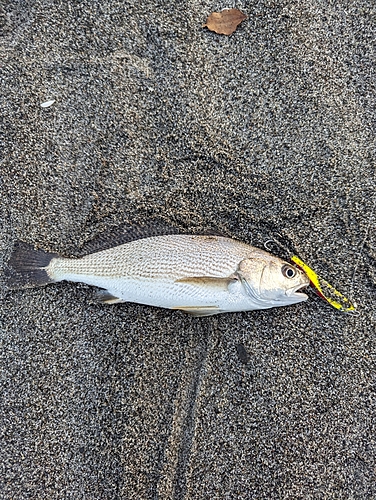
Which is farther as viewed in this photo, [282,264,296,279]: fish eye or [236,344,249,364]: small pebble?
[236,344,249,364]: small pebble

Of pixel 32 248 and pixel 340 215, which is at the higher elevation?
pixel 340 215

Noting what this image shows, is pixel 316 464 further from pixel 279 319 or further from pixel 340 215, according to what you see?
pixel 340 215

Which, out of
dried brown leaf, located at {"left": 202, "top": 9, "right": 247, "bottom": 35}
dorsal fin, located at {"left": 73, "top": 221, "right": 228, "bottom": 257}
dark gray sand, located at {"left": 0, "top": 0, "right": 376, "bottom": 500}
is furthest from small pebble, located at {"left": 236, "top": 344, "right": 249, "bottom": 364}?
dried brown leaf, located at {"left": 202, "top": 9, "right": 247, "bottom": 35}

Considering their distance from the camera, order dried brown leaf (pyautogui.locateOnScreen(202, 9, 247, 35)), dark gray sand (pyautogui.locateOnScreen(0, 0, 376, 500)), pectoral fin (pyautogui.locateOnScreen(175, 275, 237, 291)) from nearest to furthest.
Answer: pectoral fin (pyautogui.locateOnScreen(175, 275, 237, 291)), dark gray sand (pyautogui.locateOnScreen(0, 0, 376, 500)), dried brown leaf (pyautogui.locateOnScreen(202, 9, 247, 35))

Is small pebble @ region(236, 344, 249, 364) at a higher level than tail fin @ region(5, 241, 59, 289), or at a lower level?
lower

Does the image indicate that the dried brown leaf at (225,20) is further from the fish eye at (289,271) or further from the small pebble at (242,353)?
the small pebble at (242,353)

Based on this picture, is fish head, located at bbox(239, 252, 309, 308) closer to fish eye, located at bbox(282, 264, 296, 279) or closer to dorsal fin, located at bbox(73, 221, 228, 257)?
fish eye, located at bbox(282, 264, 296, 279)

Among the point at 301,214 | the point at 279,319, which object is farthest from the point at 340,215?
the point at 279,319
